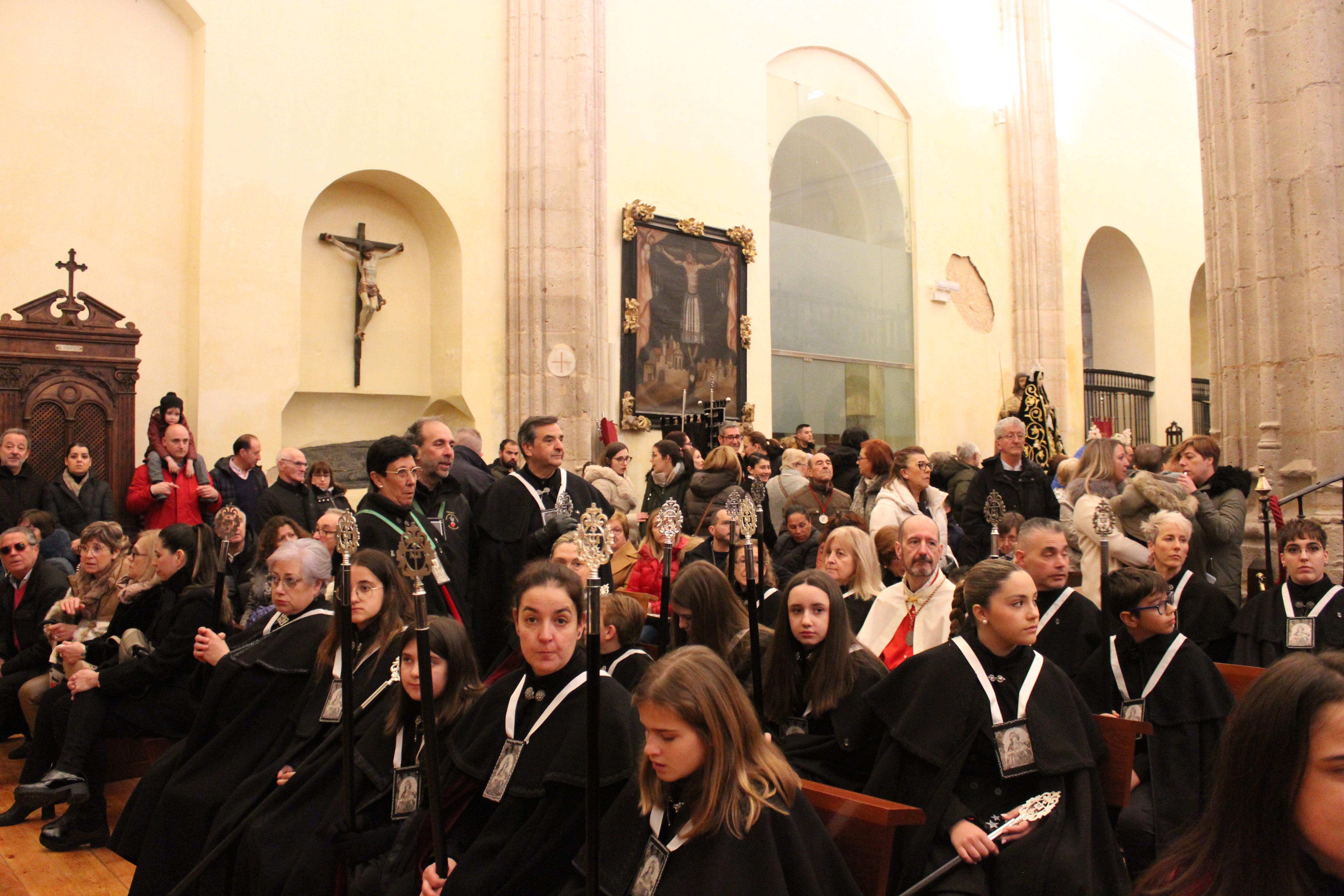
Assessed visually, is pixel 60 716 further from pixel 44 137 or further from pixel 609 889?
pixel 44 137

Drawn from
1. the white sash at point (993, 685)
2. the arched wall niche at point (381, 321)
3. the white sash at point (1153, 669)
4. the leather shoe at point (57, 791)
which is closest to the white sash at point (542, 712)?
the white sash at point (993, 685)

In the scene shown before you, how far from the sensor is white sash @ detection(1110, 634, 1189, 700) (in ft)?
12.9

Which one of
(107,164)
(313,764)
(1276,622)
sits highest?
(107,164)

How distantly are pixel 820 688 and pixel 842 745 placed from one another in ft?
0.65

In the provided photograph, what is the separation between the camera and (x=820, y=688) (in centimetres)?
364

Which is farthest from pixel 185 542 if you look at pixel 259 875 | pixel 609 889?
pixel 609 889

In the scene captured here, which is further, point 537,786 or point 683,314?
point 683,314

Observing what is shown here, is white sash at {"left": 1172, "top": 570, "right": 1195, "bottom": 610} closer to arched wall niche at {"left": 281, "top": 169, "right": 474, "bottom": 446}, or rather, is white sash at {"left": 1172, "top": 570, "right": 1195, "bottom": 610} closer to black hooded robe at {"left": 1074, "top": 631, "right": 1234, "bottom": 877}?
black hooded robe at {"left": 1074, "top": 631, "right": 1234, "bottom": 877}

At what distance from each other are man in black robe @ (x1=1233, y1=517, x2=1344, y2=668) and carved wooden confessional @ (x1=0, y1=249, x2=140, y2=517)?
7.88 metres

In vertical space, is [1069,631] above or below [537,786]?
above

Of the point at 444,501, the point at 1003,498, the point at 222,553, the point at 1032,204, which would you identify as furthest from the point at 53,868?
the point at 1032,204

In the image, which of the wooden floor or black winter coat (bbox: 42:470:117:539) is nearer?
the wooden floor

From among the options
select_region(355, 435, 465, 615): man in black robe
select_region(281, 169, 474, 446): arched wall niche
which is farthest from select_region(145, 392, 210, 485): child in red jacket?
select_region(355, 435, 465, 615): man in black robe

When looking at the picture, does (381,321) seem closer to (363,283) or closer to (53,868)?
(363,283)
